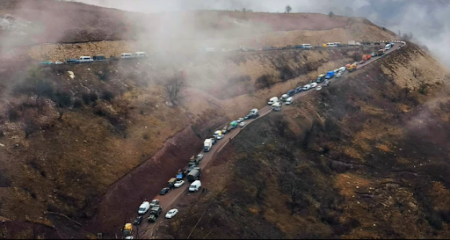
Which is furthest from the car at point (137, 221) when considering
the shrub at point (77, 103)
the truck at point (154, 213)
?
the shrub at point (77, 103)

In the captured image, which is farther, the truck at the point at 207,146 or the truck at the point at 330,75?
the truck at the point at 330,75

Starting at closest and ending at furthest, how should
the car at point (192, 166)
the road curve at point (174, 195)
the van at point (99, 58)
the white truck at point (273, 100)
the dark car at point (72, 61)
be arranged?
the road curve at point (174, 195) → the car at point (192, 166) → the dark car at point (72, 61) → the van at point (99, 58) → the white truck at point (273, 100)

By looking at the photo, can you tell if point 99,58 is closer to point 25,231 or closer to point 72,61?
point 72,61

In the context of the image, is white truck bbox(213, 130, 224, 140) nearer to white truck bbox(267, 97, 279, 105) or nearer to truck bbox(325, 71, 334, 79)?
white truck bbox(267, 97, 279, 105)

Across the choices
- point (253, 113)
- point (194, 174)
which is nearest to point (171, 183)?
point (194, 174)

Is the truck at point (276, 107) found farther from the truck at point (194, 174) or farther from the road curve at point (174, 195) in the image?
the truck at point (194, 174)

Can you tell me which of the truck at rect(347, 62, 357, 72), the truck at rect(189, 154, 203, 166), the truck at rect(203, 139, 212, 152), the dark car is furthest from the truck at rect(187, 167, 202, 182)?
the truck at rect(347, 62, 357, 72)
